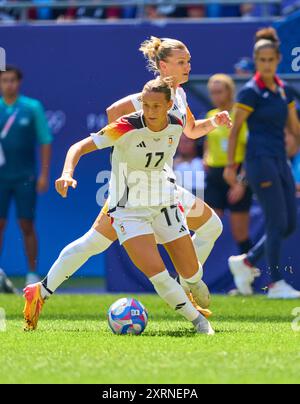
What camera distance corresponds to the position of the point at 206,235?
905 centimetres

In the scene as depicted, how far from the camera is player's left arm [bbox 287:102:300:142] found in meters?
11.8

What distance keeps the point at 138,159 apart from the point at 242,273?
164 inches

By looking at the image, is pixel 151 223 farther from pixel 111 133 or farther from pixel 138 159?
pixel 111 133

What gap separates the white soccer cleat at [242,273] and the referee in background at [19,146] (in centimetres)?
254

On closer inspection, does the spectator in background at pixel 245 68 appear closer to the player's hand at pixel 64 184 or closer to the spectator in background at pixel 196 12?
the spectator in background at pixel 196 12

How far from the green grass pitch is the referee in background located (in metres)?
3.36

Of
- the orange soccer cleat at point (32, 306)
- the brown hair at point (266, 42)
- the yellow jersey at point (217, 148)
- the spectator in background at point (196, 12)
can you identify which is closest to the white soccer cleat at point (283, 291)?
the yellow jersey at point (217, 148)

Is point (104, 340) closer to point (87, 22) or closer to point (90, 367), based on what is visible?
point (90, 367)

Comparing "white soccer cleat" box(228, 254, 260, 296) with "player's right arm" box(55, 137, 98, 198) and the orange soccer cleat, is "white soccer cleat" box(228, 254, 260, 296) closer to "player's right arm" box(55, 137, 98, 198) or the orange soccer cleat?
the orange soccer cleat

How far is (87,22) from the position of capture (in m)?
14.9

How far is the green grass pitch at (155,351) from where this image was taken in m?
6.30

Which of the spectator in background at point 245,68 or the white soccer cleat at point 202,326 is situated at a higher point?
the spectator in background at point 245,68

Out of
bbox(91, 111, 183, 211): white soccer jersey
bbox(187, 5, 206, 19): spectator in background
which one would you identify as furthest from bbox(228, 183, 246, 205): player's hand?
bbox(91, 111, 183, 211): white soccer jersey
